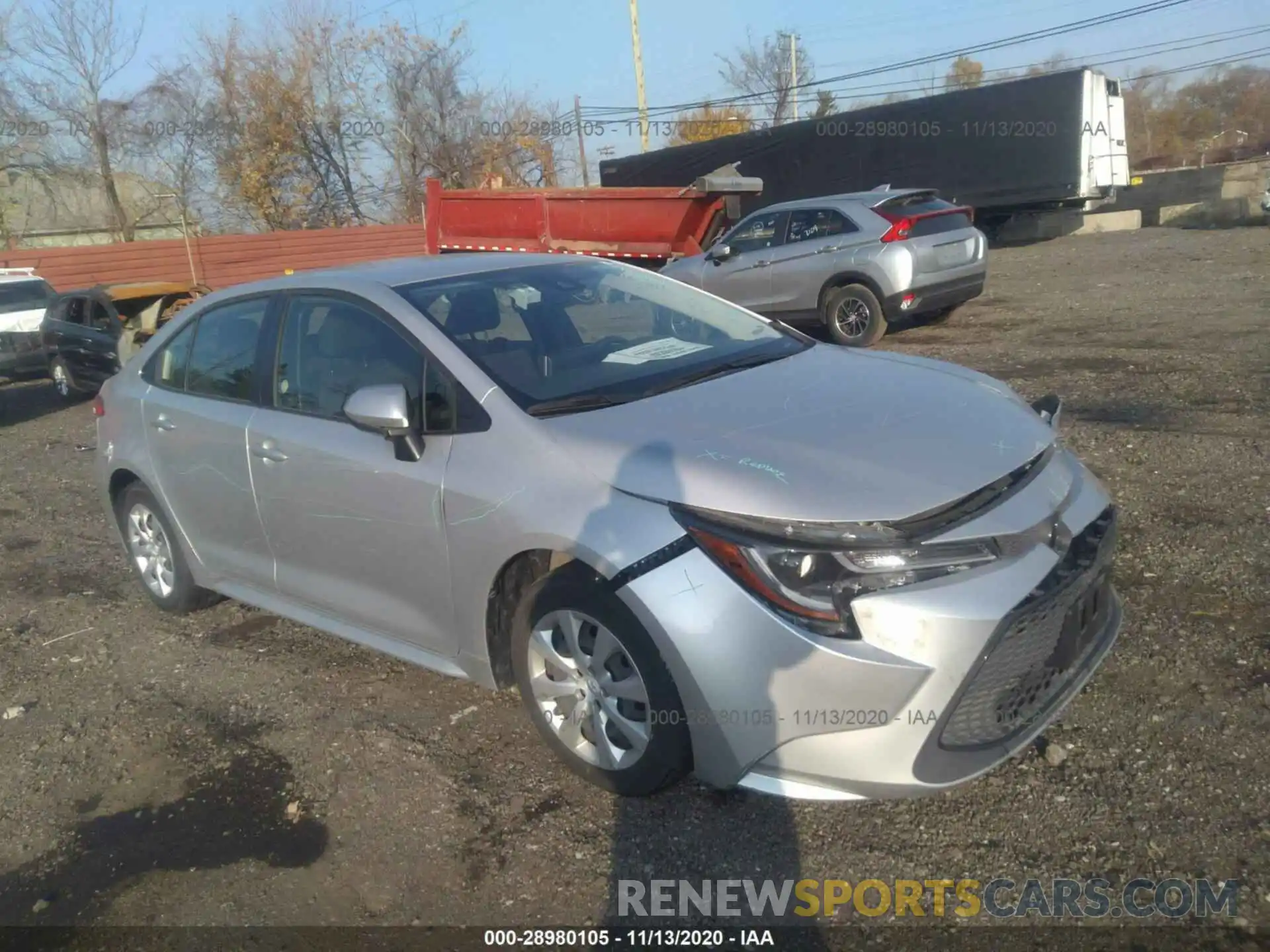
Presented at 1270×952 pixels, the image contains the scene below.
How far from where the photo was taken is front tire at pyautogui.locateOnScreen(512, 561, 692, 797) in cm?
299

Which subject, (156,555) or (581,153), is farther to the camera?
(581,153)

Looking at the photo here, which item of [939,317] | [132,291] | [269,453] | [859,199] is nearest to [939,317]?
[939,317]

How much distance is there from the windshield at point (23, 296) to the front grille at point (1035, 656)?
1524 cm

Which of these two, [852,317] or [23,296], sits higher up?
[23,296]

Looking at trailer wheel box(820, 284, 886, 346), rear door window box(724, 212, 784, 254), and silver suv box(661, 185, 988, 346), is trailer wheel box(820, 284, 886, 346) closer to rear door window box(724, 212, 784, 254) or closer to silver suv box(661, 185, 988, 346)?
silver suv box(661, 185, 988, 346)

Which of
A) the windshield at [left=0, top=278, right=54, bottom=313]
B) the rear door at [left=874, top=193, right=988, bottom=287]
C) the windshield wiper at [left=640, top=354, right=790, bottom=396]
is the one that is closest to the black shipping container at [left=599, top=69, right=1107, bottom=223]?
the rear door at [left=874, top=193, right=988, bottom=287]

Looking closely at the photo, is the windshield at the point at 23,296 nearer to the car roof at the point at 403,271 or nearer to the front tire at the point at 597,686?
the car roof at the point at 403,271

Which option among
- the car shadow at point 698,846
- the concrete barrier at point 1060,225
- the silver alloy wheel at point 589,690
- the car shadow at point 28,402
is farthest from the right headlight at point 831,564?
the concrete barrier at point 1060,225

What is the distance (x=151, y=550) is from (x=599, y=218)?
11.7m

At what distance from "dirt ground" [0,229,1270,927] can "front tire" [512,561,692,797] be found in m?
0.16

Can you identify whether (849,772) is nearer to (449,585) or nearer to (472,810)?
(472,810)

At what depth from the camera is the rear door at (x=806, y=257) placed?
37.0 ft

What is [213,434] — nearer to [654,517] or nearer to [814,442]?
[654,517]

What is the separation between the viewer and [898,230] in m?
10.8
